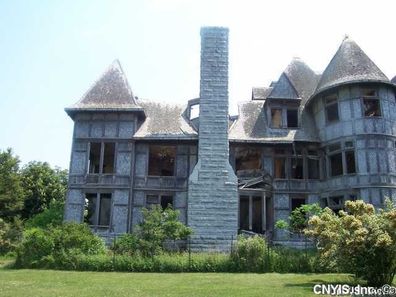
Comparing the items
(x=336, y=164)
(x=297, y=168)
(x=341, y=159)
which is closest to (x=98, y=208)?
(x=297, y=168)

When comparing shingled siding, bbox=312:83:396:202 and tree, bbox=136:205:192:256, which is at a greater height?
shingled siding, bbox=312:83:396:202

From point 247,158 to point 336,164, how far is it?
17.1 ft

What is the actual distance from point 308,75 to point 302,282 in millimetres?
18985

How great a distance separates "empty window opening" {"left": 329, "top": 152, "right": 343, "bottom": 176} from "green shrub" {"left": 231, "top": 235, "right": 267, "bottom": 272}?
958 centimetres

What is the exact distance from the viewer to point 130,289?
38.9 feet

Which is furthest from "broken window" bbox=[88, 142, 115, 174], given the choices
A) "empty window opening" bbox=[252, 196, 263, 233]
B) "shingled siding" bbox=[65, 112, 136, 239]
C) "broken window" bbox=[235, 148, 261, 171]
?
"empty window opening" bbox=[252, 196, 263, 233]

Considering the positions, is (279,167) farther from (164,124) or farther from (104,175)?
(104,175)

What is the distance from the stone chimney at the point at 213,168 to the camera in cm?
2347

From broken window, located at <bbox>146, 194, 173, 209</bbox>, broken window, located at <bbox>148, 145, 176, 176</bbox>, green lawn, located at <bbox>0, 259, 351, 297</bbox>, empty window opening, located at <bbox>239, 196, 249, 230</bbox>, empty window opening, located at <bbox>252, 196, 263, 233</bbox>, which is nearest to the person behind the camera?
green lawn, located at <bbox>0, 259, 351, 297</bbox>

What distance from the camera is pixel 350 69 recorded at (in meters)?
25.3

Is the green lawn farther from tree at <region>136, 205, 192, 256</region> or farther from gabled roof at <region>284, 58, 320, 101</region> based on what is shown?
gabled roof at <region>284, 58, 320, 101</region>

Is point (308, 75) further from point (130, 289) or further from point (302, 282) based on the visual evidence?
point (130, 289)

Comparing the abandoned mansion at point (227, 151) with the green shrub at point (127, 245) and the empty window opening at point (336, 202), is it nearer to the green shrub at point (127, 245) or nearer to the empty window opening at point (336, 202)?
the empty window opening at point (336, 202)

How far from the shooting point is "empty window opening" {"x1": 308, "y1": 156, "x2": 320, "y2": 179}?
86.5 ft
